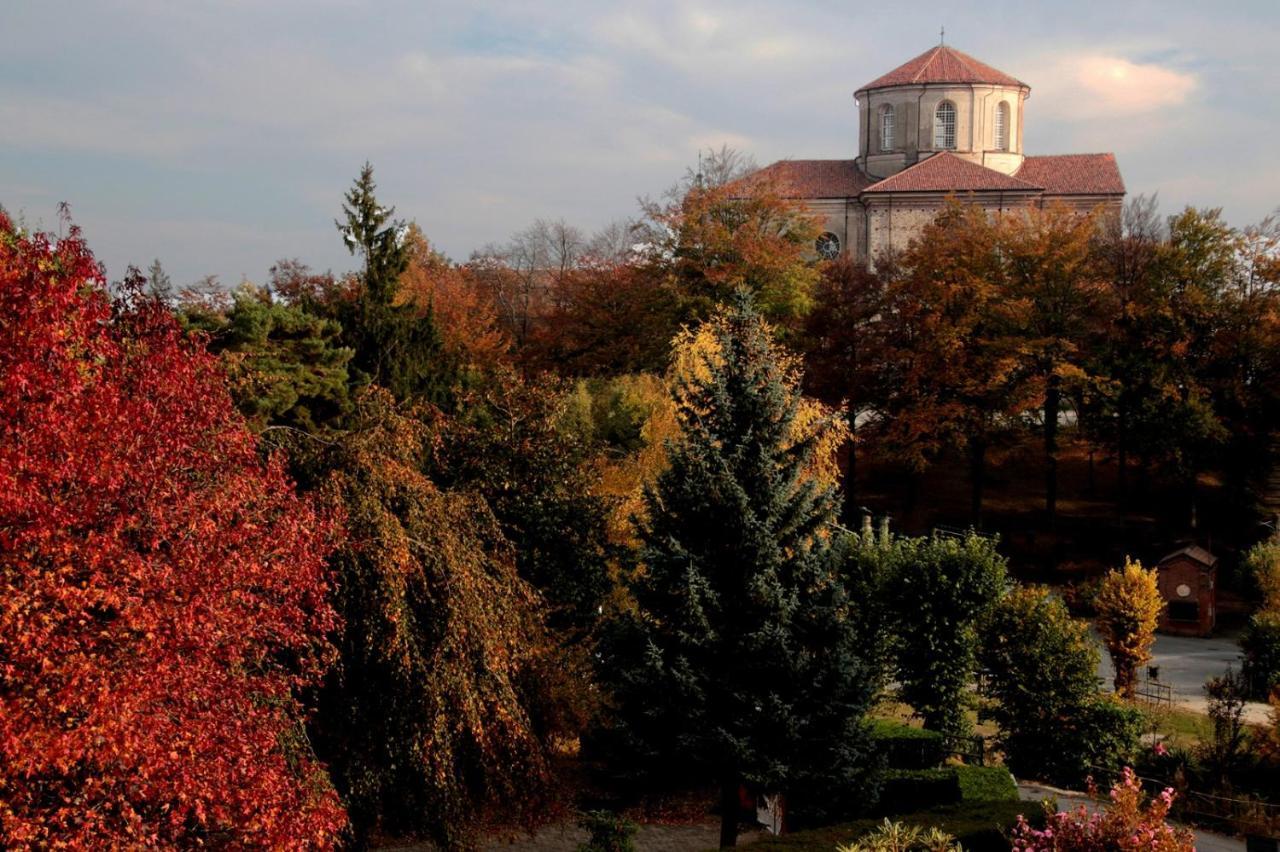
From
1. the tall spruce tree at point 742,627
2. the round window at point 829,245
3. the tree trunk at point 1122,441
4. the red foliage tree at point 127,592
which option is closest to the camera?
the red foliage tree at point 127,592

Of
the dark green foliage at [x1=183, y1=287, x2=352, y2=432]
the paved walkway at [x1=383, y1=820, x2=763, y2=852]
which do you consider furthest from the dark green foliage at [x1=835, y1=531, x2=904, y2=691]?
the dark green foliage at [x1=183, y1=287, x2=352, y2=432]

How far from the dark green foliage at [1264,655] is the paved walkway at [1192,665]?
14.9 inches

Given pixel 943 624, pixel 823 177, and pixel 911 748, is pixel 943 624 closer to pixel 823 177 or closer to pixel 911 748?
pixel 911 748

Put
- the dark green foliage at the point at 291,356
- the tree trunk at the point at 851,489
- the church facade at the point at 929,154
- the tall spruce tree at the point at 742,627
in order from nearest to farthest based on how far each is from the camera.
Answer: the tall spruce tree at the point at 742,627 → the dark green foliage at the point at 291,356 → the tree trunk at the point at 851,489 → the church facade at the point at 929,154

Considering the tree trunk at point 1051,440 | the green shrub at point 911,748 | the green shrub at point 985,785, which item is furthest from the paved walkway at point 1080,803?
the tree trunk at point 1051,440

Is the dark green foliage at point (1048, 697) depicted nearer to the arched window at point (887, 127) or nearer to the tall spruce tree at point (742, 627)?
the tall spruce tree at point (742, 627)

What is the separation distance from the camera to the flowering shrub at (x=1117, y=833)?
10.6 meters

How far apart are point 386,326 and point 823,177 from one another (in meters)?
40.0

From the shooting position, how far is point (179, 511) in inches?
390

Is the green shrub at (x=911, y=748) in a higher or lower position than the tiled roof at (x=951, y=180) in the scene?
lower

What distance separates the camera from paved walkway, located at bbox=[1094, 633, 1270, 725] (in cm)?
2468

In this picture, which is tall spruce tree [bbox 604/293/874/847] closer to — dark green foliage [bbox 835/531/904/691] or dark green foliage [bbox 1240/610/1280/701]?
dark green foliage [bbox 835/531/904/691]

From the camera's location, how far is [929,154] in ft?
196

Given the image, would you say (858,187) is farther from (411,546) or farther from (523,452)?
(411,546)
